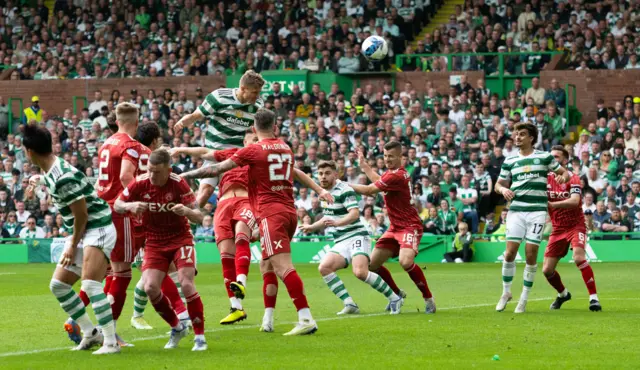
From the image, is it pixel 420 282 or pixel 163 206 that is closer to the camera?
pixel 163 206

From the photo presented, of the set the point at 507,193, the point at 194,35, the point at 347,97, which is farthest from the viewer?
the point at 194,35

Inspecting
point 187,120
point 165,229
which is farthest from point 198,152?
point 165,229

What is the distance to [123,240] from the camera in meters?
10.7

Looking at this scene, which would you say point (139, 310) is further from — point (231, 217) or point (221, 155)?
point (221, 155)

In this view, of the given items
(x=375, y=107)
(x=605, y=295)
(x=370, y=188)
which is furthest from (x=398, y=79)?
(x=370, y=188)

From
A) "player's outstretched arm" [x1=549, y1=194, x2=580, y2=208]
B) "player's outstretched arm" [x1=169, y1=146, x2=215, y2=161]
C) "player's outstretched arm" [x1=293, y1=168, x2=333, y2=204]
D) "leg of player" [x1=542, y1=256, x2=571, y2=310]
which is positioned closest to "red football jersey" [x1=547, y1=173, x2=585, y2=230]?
"player's outstretched arm" [x1=549, y1=194, x2=580, y2=208]

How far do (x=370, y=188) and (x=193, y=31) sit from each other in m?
24.0

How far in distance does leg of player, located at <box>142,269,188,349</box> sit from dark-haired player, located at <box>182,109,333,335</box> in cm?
131

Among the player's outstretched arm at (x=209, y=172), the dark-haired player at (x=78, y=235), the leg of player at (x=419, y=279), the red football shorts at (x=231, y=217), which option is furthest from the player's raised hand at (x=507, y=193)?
the dark-haired player at (x=78, y=235)

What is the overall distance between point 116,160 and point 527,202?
213 inches

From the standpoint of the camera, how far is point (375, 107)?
3145 centimetres

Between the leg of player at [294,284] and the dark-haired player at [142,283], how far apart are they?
995 mm

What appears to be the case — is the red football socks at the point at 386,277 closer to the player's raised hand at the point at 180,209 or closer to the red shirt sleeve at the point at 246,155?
the red shirt sleeve at the point at 246,155

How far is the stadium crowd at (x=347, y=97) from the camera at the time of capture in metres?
27.4
